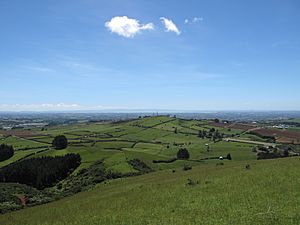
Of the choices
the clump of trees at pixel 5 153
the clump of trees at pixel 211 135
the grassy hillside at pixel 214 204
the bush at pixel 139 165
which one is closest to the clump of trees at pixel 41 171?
the bush at pixel 139 165

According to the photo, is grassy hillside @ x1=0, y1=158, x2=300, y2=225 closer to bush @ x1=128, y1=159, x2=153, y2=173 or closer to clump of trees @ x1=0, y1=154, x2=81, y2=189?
bush @ x1=128, y1=159, x2=153, y2=173

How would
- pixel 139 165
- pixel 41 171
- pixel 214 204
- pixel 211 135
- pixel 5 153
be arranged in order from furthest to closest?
pixel 211 135, pixel 5 153, pixel 41 171, pixel 139 165, pixel 214 204

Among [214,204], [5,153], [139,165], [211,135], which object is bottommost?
[5,153]

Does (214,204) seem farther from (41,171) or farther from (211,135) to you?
(211,135)

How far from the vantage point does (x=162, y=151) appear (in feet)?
363

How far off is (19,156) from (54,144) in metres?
17.2

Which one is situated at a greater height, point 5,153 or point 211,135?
point 211,135

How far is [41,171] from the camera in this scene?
78562 millimetres

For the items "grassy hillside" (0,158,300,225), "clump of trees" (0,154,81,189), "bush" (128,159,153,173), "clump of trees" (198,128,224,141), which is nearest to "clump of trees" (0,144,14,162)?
"clump of trees" (0,154,81,189)

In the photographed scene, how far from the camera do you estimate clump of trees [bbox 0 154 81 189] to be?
2993 inches

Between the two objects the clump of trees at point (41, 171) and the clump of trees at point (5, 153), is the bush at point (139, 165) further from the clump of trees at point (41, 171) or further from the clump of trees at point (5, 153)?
the clump of trees at point (5, 153)

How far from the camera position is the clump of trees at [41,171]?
76.0 meters

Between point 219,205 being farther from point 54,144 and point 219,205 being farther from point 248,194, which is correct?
point 54,144

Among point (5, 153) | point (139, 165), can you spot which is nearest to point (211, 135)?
point (139, 165)
